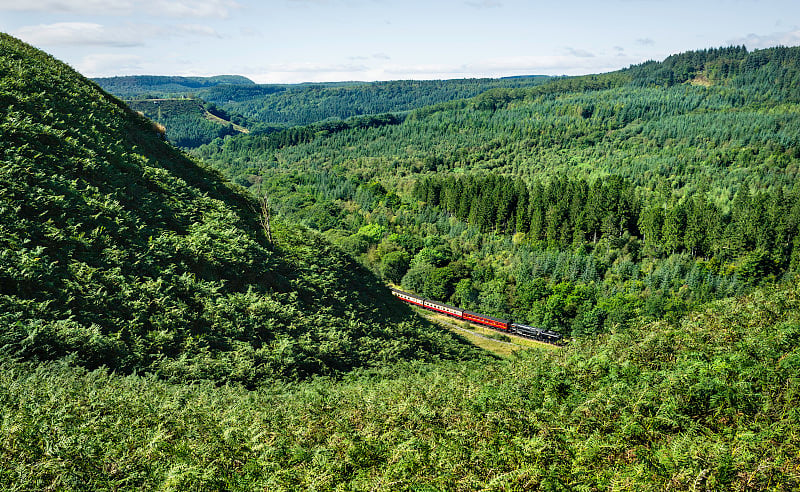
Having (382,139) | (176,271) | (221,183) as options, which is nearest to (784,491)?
(176,271)

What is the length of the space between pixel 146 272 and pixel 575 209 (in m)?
63.1

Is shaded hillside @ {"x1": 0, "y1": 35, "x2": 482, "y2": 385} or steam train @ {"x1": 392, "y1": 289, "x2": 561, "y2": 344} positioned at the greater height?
shaded hillside @ {"x1": 0, "y1": 35, "x2": 482, "y2": 385}

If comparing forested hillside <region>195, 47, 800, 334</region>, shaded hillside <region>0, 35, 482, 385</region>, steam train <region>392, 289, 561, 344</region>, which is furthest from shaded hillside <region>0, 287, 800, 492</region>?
steam train <region>392, 289, 561, 344</region>

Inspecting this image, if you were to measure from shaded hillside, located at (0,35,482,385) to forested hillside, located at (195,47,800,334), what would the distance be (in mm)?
29771

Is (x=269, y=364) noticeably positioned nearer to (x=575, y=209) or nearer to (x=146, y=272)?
(x=146, y=272)

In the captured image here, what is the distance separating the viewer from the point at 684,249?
6225cm

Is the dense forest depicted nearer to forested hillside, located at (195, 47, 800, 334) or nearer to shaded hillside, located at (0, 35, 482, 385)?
shaded hillside, located at (0, 35, 482, 385)

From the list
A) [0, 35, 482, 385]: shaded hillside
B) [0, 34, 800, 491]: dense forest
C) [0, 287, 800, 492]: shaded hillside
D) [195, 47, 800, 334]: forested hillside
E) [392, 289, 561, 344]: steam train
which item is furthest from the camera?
[195, 47, 800, 334]: forested hillside

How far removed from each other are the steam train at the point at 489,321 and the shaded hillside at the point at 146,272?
1869cm

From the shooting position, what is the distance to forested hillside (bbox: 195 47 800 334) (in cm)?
5488

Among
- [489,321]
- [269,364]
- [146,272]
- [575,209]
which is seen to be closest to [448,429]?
[269,364]

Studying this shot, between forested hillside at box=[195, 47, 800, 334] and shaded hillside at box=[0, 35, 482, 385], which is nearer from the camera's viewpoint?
shaded hillside at box=[0, 35, 482, 385]

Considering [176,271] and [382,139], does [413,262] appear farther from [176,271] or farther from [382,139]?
[382,139]

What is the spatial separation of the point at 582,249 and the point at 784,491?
6120 centimetres
